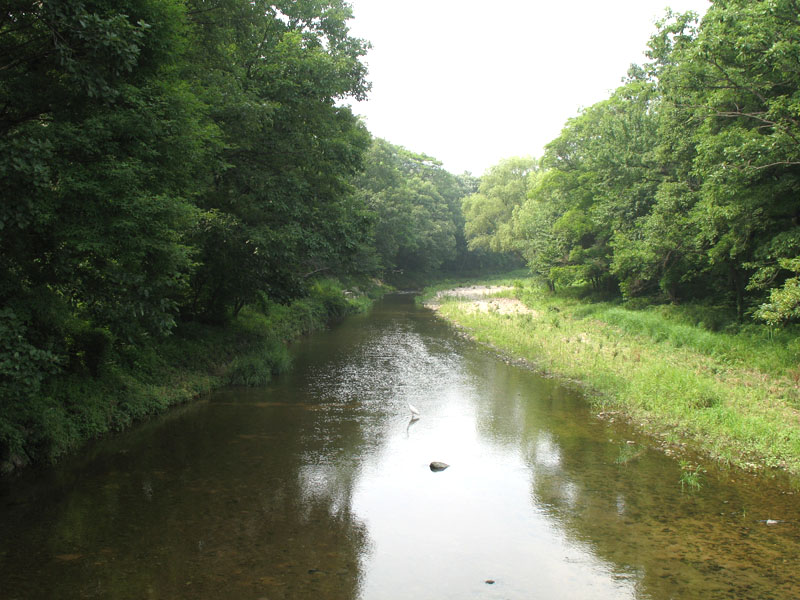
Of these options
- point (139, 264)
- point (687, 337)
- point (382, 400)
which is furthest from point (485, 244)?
point (139, 264)

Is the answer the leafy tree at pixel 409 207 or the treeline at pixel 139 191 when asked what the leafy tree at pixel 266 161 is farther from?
the leafy tree at pixel 409 207

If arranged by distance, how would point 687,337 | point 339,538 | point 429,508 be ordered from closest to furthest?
point 339,538
point 429,508
point 687,337

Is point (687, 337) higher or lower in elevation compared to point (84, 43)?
lower

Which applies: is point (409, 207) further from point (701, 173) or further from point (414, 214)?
point (701, 173)

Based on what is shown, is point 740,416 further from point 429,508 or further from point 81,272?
point 81,272

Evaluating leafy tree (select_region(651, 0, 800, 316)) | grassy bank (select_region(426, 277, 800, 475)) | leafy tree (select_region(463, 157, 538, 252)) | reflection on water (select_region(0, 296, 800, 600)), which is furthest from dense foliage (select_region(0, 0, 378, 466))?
leafy tree (select_region(463, 157, 538, 252))

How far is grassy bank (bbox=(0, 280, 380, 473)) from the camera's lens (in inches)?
371

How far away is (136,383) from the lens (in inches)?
511

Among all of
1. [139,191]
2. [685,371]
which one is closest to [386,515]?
[139,191]

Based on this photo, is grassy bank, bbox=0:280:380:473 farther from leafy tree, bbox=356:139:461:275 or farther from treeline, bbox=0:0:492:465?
leafy tree, bbox=356:139:461:275

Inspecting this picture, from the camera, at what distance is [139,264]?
9898 millimetres

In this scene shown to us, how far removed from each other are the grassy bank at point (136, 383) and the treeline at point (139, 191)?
2.0 inches

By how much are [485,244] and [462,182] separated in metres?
31.6

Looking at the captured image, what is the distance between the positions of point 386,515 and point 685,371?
413 inches
